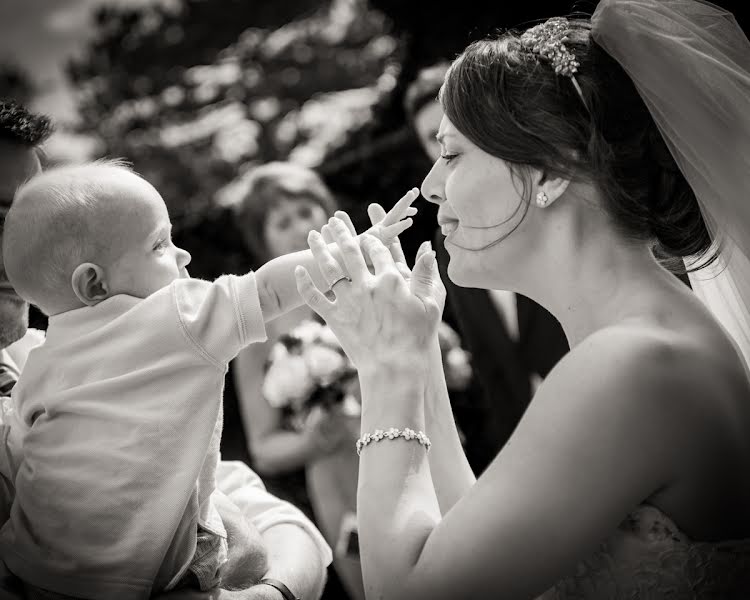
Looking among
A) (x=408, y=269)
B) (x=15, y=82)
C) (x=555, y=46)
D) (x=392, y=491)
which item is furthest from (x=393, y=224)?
(x=15, y=82)

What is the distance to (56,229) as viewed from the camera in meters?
2.25

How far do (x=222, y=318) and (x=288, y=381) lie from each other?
2.04m

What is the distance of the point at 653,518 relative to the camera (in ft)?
6.52

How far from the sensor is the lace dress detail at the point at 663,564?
198 cm

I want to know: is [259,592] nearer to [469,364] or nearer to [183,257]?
[183,257]

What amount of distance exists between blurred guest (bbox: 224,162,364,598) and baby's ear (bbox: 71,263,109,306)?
194 centimetres

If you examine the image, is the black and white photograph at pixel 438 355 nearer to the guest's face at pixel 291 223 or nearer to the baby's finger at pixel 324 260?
the baby's finger at pixel 324 260

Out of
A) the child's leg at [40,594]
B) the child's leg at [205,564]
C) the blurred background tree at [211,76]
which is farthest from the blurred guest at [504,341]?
the blurred background tree at [211,76]

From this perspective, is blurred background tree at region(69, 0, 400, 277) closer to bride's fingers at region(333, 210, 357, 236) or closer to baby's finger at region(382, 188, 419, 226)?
bride's fingers at region(333, 210, 357, 236)

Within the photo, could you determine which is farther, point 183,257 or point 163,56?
point 163,56

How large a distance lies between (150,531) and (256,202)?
10.1ft

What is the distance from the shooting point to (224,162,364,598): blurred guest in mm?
4383

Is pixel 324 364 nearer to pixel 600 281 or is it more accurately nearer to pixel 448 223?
pixel 448 223

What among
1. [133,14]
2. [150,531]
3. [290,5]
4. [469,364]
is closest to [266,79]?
[290,5]
